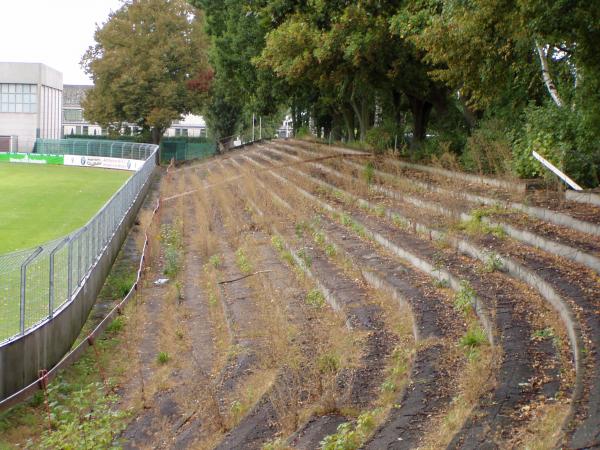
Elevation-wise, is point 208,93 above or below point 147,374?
above

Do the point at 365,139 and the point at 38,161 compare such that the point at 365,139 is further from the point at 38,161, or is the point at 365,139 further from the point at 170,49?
the point at 38,161

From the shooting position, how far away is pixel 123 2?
62906mm

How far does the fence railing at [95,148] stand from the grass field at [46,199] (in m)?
2.32

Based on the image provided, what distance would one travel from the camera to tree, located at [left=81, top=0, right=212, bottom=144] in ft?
196

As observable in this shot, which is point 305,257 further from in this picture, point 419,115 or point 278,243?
point 419,115

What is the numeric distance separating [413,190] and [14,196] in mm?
25306

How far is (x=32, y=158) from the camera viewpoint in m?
66.9

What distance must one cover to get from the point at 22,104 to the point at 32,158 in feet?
44.0

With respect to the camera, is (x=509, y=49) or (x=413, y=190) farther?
(x=413, y=190)

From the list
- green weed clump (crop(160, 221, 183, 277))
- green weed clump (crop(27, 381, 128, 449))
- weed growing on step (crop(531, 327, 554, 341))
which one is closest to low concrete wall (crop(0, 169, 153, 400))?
green weed clump (crop(27, 381, 128, 449))

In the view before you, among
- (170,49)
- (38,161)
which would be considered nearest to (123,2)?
(170,49)

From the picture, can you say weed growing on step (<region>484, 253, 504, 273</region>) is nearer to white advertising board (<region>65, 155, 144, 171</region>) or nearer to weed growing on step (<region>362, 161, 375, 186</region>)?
weed growing on step (<region>362, 161, 375, 186</region>)

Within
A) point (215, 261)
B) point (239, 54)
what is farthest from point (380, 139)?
point (215, 261)

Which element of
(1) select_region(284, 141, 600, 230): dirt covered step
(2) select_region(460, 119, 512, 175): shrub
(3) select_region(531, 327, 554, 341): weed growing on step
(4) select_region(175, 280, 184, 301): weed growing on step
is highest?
(2) select_region(460, 119, 512, 175): shrub
